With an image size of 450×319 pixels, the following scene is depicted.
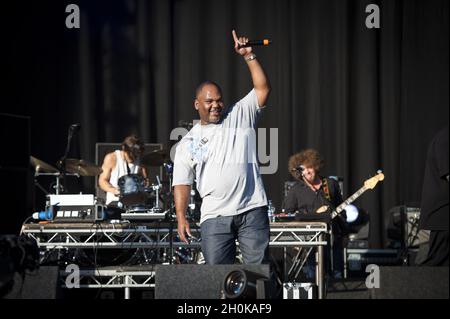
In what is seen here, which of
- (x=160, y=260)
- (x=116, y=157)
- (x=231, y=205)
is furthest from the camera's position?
(x=116, y=157)

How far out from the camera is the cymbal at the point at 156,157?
722cm

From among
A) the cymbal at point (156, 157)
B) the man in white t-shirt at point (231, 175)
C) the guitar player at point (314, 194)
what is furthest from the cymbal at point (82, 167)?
the man in white t-shirt at point (231, 175)

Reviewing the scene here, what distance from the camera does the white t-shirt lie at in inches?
185

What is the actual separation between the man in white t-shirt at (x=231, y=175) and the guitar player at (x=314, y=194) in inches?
118

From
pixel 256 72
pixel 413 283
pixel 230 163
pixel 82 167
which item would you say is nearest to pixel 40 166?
pixel 82 167

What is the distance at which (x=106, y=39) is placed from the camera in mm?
9234

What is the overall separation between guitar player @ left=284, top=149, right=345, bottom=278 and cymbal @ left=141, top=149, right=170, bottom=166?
1458mm

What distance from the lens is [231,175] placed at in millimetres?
4695

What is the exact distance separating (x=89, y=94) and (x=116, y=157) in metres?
1.13

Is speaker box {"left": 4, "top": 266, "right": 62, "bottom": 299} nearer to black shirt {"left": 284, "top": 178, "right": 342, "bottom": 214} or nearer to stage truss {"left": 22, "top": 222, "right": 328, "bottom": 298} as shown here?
stage truss {"left": 22, "top": 222, "right": 328, "bottom": 298}

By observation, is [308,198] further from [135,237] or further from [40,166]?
[40,166]

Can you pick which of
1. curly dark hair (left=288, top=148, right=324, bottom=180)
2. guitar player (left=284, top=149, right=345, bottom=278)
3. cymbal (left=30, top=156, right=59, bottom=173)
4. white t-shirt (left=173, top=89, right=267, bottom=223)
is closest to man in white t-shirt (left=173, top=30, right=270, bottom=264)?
white t-shirt (left=173, top=89, right=267, bottom=223)
